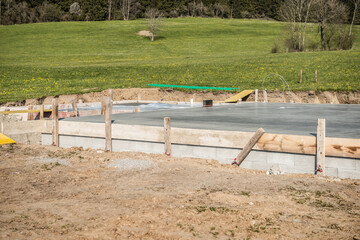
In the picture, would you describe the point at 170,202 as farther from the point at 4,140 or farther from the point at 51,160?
the point at 4,140

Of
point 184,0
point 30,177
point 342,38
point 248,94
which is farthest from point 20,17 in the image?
point 30,177

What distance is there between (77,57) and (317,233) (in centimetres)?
5854

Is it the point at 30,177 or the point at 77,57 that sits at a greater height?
the point at 77,57

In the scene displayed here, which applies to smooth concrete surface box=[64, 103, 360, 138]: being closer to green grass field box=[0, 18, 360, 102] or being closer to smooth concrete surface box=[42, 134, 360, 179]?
smooth concrete surface box=[42, 134, 360, 179]

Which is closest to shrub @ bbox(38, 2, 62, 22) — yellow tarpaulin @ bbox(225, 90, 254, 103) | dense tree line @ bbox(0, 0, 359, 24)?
dense tree line @ bbox(0, 0, 359, 24)

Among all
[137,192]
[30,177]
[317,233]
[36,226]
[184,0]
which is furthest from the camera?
[184,0]

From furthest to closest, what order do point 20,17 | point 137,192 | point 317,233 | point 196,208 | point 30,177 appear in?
point 20,17, point 30,177, point 137,192, point 196,208, point 317,233

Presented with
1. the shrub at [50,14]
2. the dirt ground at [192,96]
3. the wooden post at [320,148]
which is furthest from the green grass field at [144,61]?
the wooden post at [320,148]

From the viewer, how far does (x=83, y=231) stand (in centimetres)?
752

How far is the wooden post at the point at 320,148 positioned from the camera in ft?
35.0

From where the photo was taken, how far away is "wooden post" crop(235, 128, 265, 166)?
11.4 meters

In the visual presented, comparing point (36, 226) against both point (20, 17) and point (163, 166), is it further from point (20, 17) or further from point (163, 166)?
point (20, 17)

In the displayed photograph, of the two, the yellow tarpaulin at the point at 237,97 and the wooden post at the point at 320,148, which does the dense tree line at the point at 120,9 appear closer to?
the yellow tarpaulin at the point at 237,97

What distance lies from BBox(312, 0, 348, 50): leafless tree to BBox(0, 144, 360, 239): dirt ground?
5170cm
